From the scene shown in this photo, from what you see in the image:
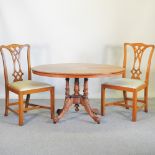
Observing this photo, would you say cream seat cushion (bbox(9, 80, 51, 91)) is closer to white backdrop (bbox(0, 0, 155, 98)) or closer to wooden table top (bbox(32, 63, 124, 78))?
wooden table top (bbox(32, 63, 124, 78))

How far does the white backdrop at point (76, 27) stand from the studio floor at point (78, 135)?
3.65 feet

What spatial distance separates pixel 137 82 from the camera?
3734 mm

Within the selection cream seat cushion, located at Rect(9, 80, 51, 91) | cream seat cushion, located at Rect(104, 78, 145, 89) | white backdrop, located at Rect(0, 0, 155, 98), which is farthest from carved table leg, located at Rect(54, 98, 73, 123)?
white backdrop, located at Rect(0, 0, 155, 98)

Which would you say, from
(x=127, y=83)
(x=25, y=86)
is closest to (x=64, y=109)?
(x=25, y=86)

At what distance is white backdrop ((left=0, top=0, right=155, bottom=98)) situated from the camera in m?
4.53

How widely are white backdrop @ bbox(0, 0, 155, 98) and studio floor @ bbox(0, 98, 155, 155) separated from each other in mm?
1112

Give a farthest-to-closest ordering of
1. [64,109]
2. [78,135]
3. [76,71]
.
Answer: [64,109] < [76,71] < [78,135]

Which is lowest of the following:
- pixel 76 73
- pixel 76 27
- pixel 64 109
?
pixel 64 109

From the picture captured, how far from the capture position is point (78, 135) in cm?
310

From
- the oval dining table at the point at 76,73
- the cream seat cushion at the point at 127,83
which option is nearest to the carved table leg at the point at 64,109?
the oval dining table at the point at 76,73

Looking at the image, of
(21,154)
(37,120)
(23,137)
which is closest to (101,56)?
(37,120)

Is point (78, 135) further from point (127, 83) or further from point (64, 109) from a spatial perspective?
point (127, 83)

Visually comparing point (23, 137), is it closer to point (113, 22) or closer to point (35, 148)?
point (35, 148)

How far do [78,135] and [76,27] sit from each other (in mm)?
2057
